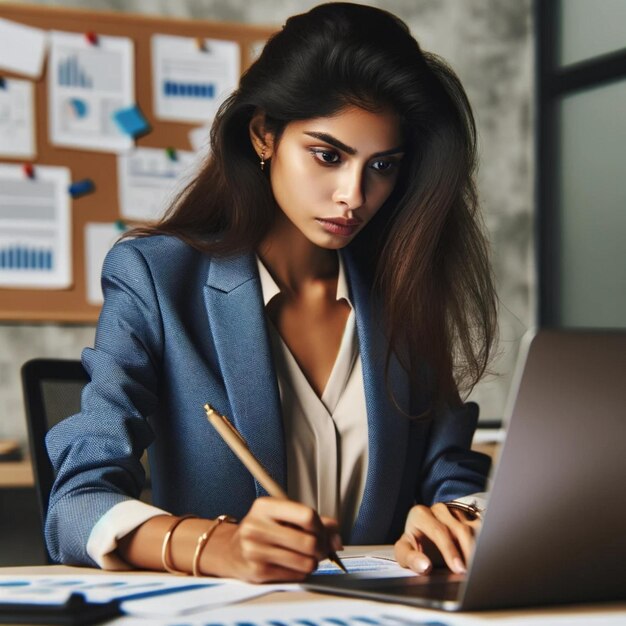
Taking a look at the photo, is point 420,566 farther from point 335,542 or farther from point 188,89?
point 188,89

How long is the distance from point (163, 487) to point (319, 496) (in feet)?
0.76

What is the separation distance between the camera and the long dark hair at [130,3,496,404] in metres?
1.38

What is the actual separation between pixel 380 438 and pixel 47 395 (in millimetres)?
550

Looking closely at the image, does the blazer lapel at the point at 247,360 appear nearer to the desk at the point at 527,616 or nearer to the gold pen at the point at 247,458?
the gold pen at the point at 247,458

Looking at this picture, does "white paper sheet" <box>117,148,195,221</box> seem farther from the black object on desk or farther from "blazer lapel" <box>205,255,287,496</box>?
the black object on desk

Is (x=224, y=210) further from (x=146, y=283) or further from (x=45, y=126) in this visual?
(x=45, y=126)

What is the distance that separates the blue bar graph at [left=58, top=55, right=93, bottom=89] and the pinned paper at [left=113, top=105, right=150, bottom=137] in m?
0.13

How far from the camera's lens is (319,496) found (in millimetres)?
1456

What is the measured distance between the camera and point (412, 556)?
Answer: 988mm

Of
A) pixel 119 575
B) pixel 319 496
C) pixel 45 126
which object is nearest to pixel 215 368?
pixel 319 496

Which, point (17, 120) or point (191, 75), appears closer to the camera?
point (17, 120)

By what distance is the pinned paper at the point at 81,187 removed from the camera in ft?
9.57

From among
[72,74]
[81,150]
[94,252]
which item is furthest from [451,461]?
[72,74]

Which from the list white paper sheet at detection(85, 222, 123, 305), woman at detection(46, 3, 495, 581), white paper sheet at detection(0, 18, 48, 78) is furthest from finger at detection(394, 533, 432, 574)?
white paper sheet at detection(0, 18, 48, 78)
